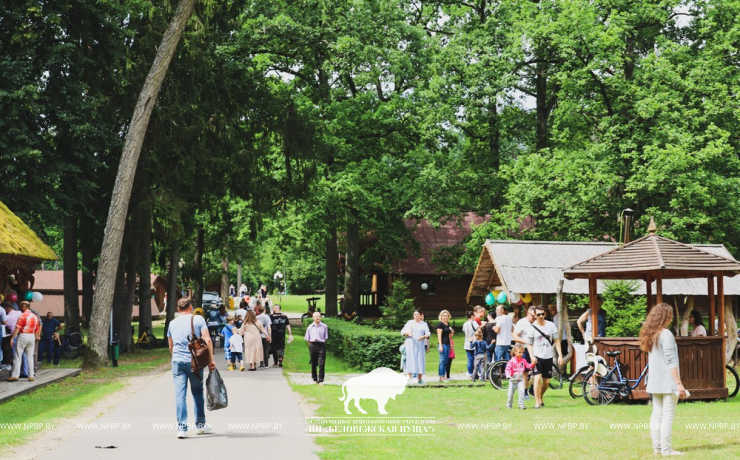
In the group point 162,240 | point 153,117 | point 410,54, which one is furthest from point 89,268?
A: point 410,54

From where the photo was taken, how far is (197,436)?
11484mm

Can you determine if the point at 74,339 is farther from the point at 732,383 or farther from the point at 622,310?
the point at 732,383

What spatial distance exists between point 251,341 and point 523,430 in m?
12.2

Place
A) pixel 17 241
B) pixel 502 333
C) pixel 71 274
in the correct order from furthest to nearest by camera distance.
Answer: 1. pixel 71 274
2. pixel 17 241
3. pixel 502 333

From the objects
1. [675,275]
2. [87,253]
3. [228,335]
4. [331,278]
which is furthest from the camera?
[331,278]

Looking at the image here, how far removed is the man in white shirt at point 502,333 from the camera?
61.4ft

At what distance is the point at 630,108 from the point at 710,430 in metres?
24.3

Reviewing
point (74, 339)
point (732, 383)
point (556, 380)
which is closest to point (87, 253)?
point (74, 339)

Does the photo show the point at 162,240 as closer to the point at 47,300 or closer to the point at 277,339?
the point at 277,339

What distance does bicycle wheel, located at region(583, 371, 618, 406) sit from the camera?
1594 centimetres

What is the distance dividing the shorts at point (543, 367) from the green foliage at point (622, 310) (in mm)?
5971

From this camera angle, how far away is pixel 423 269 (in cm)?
5141

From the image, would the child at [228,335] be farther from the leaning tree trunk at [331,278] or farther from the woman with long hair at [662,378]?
the leaning tree trunk at [331,278]

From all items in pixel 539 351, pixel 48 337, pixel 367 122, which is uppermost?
pixel 367 122
